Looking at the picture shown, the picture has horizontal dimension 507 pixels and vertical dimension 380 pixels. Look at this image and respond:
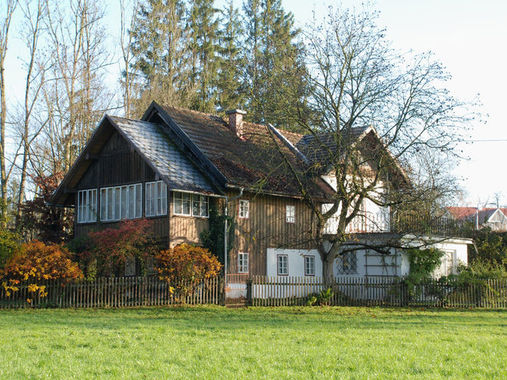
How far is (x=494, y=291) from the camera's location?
2812cm

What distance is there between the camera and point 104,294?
2544 cm

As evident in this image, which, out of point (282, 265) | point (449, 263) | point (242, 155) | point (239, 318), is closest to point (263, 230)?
point (282, 265)

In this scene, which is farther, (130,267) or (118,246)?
(130,267)

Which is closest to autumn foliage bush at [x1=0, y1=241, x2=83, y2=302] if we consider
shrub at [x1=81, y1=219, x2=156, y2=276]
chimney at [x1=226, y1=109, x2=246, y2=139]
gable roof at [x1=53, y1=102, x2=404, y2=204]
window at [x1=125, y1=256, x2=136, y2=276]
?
shrub at [x1=81, y1=219, x2=156, y2=276]

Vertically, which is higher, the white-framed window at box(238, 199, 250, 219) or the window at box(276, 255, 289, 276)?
the white-framed window at box(238, 199, 250, 219)

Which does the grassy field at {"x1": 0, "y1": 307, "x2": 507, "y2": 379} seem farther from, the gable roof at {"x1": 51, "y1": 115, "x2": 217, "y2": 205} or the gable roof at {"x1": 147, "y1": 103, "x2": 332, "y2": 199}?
the gable roof at {"x1": 147, "y1": 103, "x2": 332, "y2": 199}

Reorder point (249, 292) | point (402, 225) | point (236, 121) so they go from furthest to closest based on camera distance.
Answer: point (236, 121), point (402, 225), point (249, 292)

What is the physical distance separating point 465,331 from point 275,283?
39.6ft

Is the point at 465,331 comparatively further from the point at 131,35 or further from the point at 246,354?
the point at 131,35

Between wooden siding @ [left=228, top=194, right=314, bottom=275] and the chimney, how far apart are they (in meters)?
4.42

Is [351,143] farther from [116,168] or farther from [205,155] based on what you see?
[116,168]

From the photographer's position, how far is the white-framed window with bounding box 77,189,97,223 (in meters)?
32.1

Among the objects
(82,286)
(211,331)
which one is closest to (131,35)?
(82,286)

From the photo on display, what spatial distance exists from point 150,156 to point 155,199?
1965 millimetres
